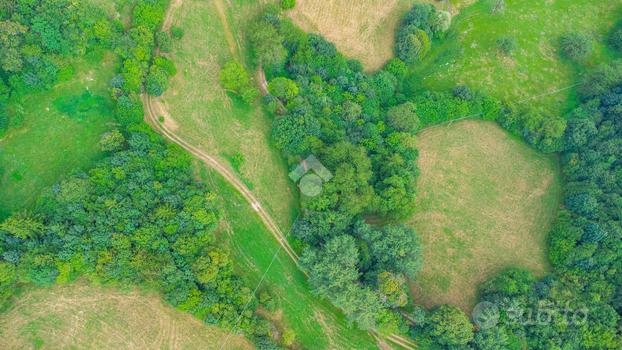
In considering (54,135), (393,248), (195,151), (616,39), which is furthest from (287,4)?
(616,39)

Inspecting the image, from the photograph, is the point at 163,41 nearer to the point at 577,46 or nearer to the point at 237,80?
the point at 237,80

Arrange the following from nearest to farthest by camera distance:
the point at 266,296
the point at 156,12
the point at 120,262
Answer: the point at 120,262 < the point at 266,296 < the point at 156,12

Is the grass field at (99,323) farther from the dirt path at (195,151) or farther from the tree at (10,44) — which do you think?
the tree at (10,44)

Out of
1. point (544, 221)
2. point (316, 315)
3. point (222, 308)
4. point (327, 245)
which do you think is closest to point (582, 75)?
point (544, 221)

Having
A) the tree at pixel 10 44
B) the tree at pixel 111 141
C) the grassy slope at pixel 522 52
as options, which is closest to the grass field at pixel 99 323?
the tree at pixel 111 141

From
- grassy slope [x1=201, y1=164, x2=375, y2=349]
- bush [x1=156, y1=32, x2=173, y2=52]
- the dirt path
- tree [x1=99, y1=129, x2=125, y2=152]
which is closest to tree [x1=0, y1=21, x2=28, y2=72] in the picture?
tree [x1=99, y1=129, x2=125, y2=152]

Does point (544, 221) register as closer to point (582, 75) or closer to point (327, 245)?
point (582, 75)
